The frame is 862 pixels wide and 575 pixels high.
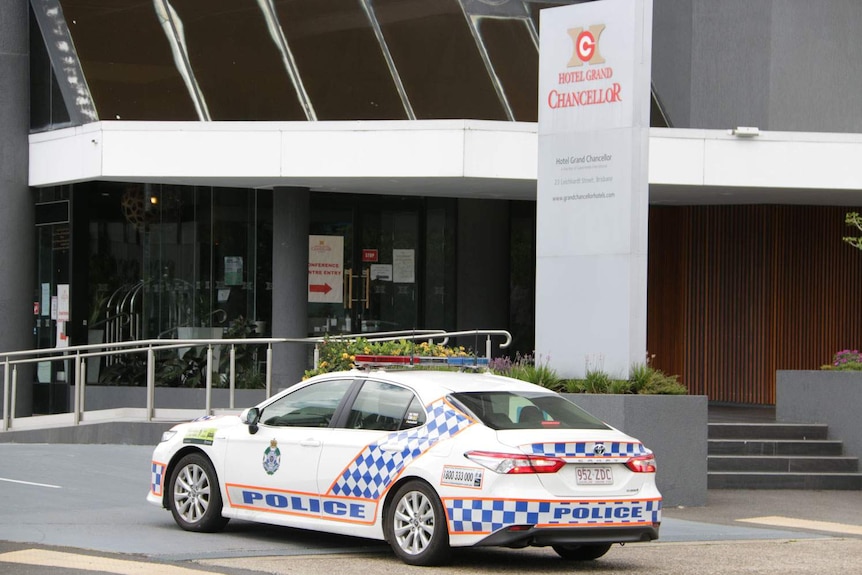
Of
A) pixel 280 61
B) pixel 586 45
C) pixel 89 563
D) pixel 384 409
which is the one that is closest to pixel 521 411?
pixel 384 409

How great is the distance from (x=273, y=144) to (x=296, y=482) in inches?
362

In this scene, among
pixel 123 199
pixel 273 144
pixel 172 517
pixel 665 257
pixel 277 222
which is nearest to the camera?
pixel 172 517

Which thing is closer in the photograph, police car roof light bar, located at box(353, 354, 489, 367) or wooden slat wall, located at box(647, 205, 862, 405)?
police car roof light bar, located at box(353, 354, 489, 367)

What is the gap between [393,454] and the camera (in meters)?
9.30

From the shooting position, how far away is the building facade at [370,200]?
20516 millimetres

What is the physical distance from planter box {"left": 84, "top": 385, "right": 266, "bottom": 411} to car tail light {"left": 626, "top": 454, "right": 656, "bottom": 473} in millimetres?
11123

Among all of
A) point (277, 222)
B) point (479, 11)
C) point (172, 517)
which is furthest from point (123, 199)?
point (172, 517)

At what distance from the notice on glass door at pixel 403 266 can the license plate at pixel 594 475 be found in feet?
45.7

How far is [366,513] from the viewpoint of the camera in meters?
9.40

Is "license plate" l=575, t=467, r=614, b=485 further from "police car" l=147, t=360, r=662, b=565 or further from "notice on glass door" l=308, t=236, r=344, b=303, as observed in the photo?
"notice on glass door" l=308, t=236, r=344, b=303

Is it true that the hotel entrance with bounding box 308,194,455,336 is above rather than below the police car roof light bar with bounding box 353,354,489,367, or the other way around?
above

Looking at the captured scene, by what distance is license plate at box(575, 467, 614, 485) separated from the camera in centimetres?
896

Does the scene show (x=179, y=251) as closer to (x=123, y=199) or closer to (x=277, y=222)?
(x=123, y=199)

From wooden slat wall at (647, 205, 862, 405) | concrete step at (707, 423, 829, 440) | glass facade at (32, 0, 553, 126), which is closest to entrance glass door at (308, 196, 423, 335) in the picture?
glass facade at (32, 0, 553, 126)
